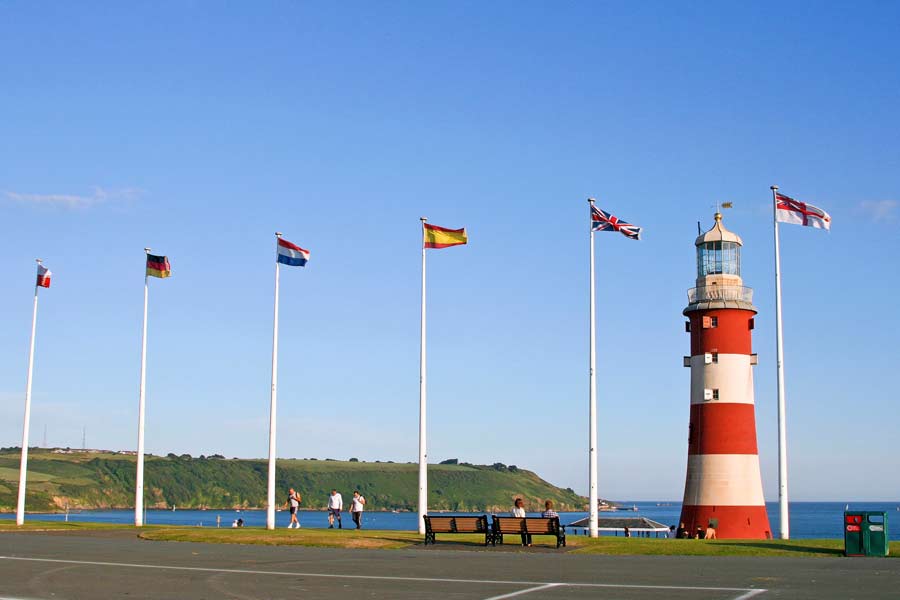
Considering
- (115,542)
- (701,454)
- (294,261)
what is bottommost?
(115,542)

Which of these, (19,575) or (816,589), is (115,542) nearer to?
(19,575)

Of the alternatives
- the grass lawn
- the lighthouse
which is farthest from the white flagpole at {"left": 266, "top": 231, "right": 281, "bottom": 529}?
the lighthouse

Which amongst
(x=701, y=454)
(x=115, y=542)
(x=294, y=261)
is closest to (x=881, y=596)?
(x=115, y=542)

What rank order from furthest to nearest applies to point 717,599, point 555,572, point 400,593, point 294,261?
1. point 294,261
2. point 555,572
3. point 400,593
4. point 717,599

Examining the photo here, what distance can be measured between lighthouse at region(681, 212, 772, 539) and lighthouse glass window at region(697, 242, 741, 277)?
2.05 ft

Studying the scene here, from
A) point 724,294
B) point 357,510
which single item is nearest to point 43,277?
point 357,510

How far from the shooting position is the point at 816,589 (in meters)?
19.8

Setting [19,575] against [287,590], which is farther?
[19,575]

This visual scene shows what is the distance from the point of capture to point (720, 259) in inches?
1806

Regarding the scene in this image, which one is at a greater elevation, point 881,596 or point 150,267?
point 150,267

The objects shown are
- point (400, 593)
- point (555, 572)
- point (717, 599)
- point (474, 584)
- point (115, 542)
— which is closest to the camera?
point (717, 599)

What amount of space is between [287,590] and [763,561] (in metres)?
12.8

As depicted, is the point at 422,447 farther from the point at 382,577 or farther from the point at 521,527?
the point at 382,577

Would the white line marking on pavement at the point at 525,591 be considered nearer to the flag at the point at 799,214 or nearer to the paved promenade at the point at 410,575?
the paved promenade at the point at 410,575
